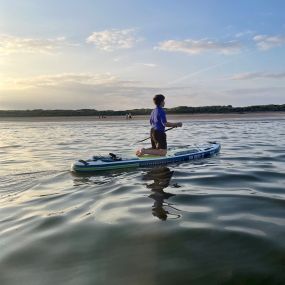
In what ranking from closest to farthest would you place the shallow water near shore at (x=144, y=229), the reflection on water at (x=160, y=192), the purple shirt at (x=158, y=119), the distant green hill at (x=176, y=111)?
the shallow water near shore at (x=144, y=229) → the reflection on water at (x=160, y=192) → the purple shirt at (x=158, y=119) → the distant green hill at (x=176, y=111)

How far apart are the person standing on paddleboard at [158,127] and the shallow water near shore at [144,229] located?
90.3 inches

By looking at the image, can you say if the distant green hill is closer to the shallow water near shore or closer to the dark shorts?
the dark shorts

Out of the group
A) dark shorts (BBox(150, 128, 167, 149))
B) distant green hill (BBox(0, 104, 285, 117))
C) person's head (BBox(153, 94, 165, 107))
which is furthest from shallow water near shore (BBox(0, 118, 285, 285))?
distant green hill (BBox(0, 104, 285, 117))

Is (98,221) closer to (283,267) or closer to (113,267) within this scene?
(113,267)

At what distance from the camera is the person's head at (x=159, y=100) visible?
39.1 ft

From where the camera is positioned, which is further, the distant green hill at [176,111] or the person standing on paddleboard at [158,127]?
the distant green hill at [176,111]

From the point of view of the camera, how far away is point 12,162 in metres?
13.8

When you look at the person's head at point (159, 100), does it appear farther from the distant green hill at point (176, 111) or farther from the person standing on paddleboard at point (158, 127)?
the distant green hill at point (176, 111)

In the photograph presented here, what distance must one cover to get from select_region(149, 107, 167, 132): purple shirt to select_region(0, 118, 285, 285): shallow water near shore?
2427mm

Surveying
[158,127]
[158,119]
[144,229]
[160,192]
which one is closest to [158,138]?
[158,127]

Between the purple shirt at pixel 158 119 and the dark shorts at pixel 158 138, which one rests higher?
the purple shirt at pixel 158 119

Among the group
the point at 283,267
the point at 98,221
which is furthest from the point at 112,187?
the point at 283,267

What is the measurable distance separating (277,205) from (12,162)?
971cm

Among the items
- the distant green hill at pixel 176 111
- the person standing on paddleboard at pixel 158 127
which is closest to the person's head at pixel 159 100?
the person standing on paddleboard at pixel 158 127
